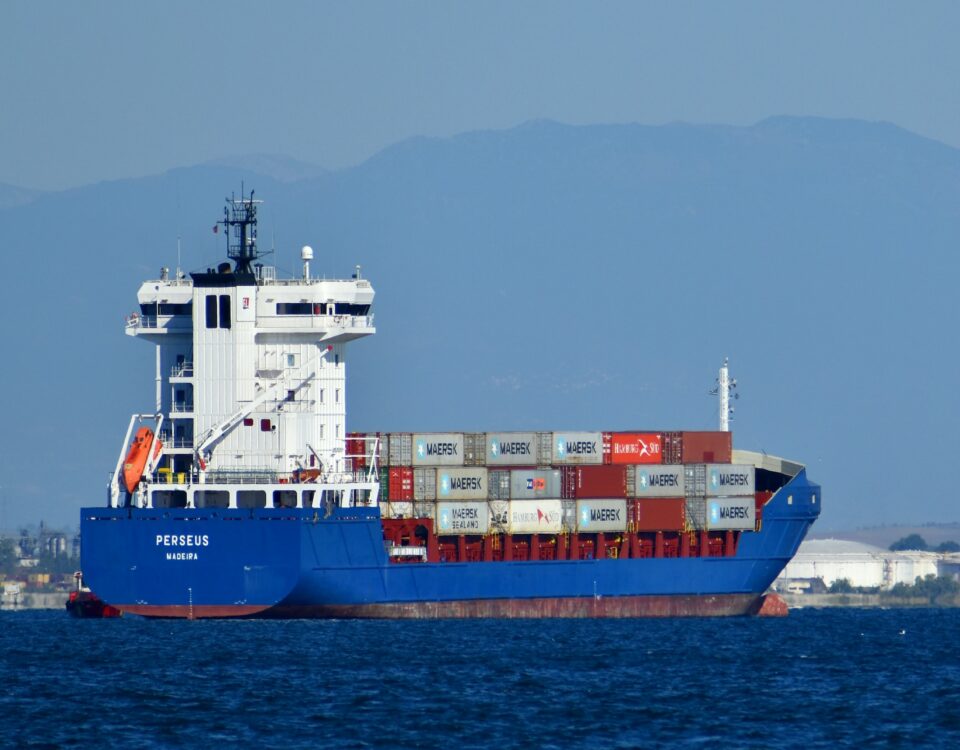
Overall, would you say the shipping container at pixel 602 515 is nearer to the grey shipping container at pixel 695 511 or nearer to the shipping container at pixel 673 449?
the shipping container at pixel 673 449

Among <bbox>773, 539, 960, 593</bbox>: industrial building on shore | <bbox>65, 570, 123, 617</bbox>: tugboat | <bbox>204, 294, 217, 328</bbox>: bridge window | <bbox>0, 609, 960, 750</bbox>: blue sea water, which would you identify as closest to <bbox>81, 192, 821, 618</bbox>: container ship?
<bbox>204, 294, 217, 328</bbox>: bridge window

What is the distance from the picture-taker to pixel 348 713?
159ft

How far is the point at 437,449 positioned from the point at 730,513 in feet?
37.7

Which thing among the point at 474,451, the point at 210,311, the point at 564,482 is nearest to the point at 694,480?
the point at 564,482

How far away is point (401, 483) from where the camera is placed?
75.9 m

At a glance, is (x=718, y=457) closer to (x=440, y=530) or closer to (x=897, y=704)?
(x=440, y=530)

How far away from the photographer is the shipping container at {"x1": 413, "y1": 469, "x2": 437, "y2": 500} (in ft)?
250

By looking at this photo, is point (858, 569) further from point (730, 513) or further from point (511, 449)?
point (511, 449)

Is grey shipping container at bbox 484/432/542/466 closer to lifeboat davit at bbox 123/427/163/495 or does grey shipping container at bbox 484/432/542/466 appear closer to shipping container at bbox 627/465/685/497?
shipping container at bbox 627/465/685/497

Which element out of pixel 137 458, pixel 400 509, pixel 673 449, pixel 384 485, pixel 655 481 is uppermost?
pixel 673 449

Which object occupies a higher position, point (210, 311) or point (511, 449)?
point (210, 311)

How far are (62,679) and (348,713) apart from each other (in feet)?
33.1

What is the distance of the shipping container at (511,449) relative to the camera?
254ft

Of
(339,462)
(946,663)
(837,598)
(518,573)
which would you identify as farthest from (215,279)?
(837,598)
